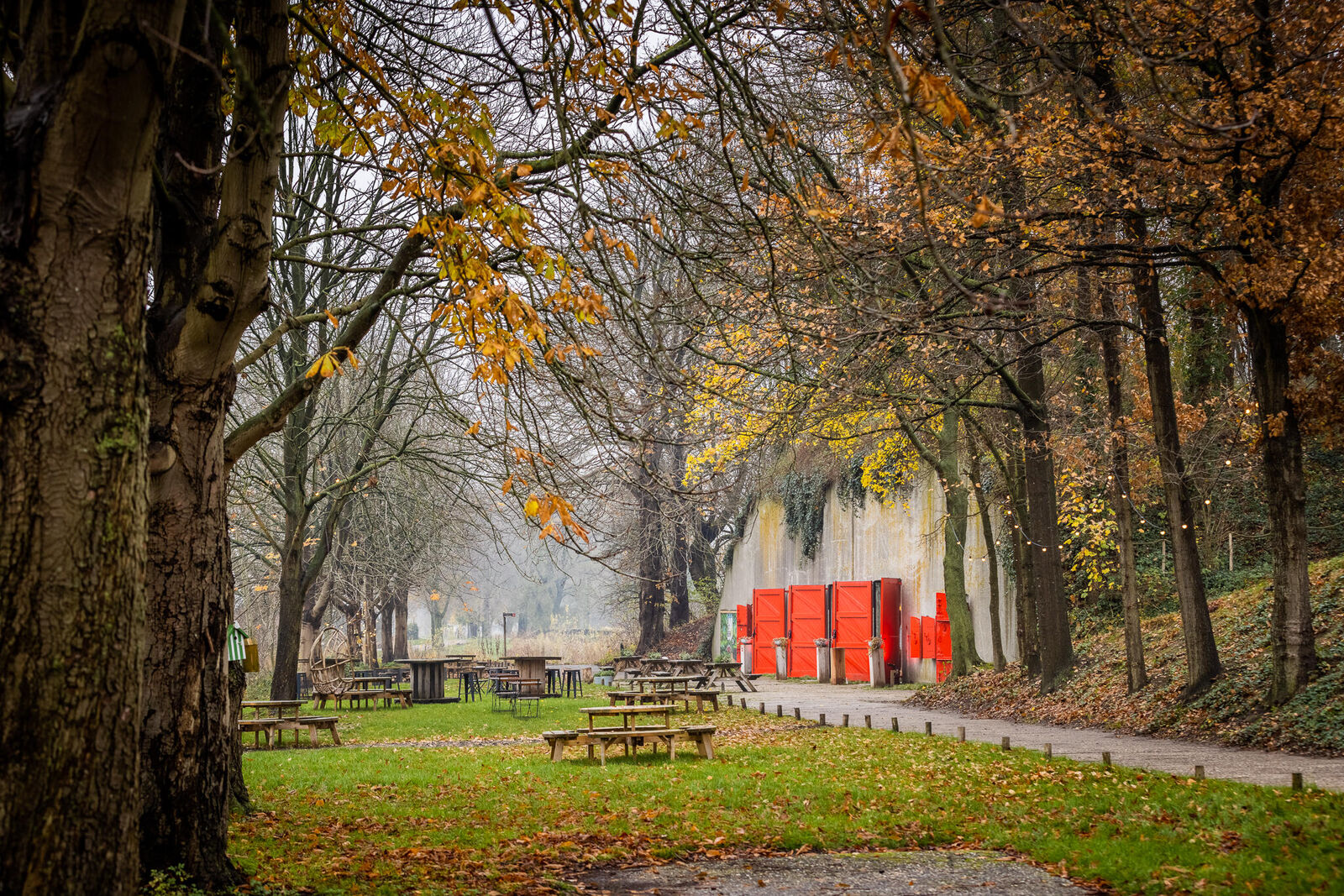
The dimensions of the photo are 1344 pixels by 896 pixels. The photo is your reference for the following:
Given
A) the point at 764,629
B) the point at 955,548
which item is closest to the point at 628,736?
the point at 955,548

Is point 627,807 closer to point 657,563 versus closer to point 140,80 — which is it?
point 140,80

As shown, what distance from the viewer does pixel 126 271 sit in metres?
3.87

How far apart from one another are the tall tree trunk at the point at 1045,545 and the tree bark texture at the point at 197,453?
1327 cm

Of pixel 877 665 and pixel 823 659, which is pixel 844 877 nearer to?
pixel 877 665

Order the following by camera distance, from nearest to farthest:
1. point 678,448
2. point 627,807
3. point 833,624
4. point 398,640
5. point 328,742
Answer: point 627,807
point 328,742
point 833,624
point 678,448
point 398,640

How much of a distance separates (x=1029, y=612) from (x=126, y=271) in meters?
17.3

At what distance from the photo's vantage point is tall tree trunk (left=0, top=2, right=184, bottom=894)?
350cm

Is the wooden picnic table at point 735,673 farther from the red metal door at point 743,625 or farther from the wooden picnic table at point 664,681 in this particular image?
the red metal door at point 743,625

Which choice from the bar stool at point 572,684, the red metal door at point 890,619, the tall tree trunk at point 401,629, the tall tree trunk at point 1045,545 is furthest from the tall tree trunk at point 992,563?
the tall tree trunk at point 401,629

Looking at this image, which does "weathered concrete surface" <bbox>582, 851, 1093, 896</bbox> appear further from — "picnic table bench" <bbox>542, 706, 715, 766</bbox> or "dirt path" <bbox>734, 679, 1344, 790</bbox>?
"picnic table bench" <bbox>542, 706, 715, 766</bbox>

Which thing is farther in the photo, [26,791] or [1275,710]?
[1275,710]

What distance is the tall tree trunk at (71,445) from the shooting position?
350 centimetres

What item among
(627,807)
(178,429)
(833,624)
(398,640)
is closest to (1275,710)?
(627,807)

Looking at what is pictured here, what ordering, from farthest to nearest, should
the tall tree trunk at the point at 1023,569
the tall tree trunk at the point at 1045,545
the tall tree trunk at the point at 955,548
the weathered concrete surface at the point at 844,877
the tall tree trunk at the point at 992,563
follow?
1. the tall tree trunk at the point at 955,548
2. the tall tree trunk at the point at 992,563
3. the tall tree trunk at the point at 1023,569
4. the tall tree trunk at the point at 1045,545
5. the weathered concrete surface at the point at 844,877
